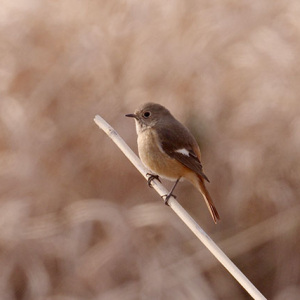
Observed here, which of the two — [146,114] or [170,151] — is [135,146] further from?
[170,151]

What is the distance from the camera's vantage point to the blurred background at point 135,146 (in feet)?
12.6

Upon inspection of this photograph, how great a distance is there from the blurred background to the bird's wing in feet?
2.96

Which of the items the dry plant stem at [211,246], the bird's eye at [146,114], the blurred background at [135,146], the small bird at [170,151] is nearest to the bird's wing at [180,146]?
the small bird at [170,151]

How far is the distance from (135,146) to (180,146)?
1.02 meters

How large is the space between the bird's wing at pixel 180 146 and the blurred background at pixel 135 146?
90 cm

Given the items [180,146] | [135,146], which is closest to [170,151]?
[180,146]

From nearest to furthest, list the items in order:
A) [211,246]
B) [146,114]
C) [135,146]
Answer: [211,246] < [146,114] < [135,146]

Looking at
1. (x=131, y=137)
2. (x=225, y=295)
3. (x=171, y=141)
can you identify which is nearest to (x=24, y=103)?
(x=131, y=137)

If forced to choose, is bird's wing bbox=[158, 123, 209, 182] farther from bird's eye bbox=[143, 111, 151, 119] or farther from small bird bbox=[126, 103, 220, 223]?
bird's eye bbox=[143, 111, 151, 119]

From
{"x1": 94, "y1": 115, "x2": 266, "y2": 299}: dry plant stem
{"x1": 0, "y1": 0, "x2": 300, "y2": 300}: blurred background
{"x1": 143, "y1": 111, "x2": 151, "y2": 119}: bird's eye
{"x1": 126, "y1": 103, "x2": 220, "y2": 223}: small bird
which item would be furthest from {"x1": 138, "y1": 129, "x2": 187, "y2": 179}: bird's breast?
{"x1": 0, "y1": 0, "x2": 300, "y2": 300}: blurred background

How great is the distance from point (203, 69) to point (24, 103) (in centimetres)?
113

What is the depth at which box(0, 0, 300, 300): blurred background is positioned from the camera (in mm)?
3840

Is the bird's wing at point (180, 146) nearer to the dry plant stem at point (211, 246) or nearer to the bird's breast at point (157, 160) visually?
the bird's breast at point (157, 160)

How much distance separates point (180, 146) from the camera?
301 cm
